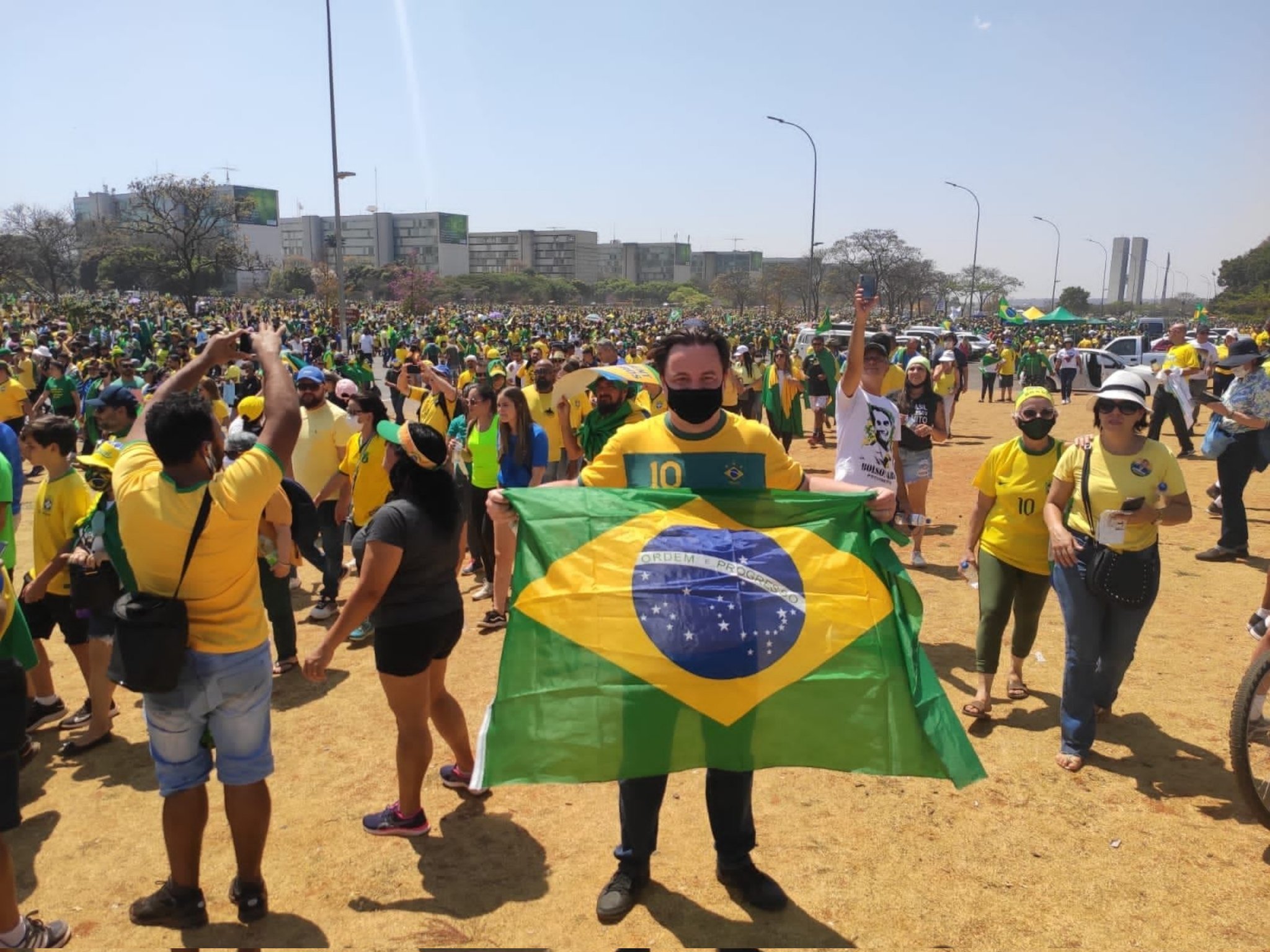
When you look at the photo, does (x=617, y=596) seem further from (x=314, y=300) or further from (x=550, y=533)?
(x=314, y=300)

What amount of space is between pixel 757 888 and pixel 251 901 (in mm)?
1954

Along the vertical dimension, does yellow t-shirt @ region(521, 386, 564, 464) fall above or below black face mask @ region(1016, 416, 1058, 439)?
below

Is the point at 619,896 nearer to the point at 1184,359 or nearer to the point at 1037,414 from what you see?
the point at 1037,414

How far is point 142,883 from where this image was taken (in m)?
3.65

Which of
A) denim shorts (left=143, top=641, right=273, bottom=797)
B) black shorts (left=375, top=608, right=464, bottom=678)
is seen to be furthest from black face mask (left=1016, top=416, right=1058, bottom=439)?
denim shorts (left=143, top=641, right=273, bottom=797)

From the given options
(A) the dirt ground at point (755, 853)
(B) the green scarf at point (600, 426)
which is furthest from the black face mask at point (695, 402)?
(B) the green scarf at point (600, 426)

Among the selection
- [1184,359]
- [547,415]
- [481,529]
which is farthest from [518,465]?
[1184,359]

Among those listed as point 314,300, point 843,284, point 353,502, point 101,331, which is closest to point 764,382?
point 353,502

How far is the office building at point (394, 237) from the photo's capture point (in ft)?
548

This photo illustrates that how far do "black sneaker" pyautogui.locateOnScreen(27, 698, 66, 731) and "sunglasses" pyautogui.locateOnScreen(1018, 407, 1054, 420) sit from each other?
19.5 ft

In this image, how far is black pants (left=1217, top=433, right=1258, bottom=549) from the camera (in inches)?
322

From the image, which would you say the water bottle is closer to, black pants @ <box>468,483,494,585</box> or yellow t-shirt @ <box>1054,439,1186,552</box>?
yellow t-shirt @ <box>1054,439,1186,552</box>

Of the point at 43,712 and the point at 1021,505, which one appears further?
the point at 43,712

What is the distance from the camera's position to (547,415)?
8383mm
